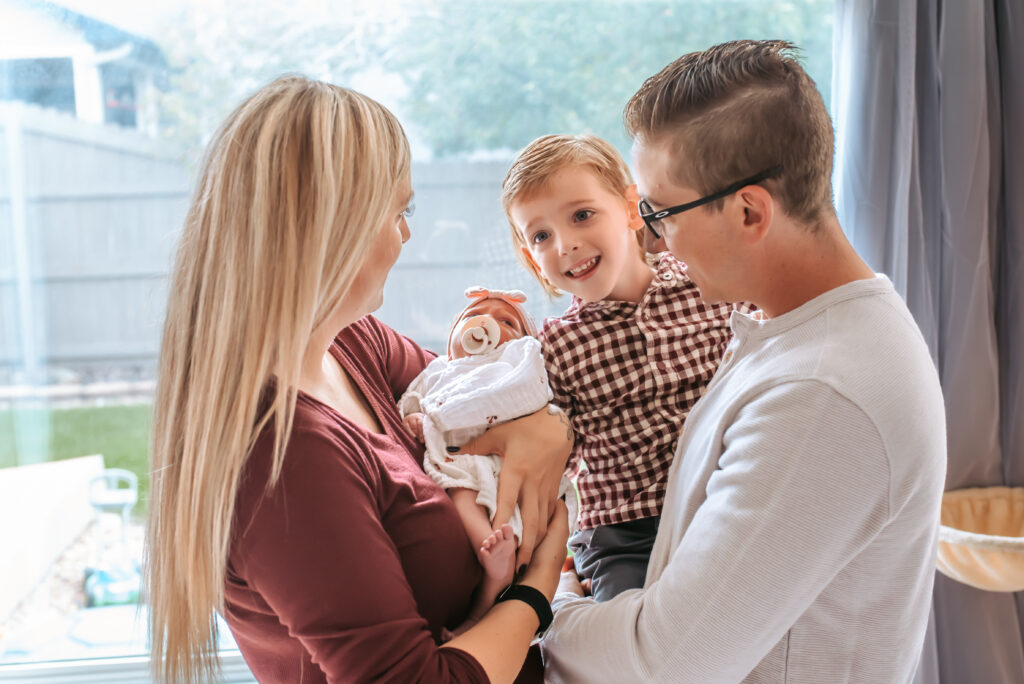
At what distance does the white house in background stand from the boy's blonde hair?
141 centimetres

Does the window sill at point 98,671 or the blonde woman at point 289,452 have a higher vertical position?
the blonde woman at point 289,452

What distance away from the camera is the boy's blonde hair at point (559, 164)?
168cm

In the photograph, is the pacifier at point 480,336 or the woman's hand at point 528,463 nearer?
the woman's hand at point 528,463

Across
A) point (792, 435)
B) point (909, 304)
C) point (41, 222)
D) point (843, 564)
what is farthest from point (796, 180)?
point (41, 222)

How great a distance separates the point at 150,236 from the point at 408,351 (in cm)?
128

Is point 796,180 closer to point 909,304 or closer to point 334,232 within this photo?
point 334,232

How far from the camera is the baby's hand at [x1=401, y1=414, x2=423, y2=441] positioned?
5.06ft

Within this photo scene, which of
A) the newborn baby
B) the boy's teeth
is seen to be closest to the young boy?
the boy's teeth

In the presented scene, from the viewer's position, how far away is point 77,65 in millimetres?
2502

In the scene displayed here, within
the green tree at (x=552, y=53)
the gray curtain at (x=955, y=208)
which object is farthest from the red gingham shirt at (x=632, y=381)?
the green tree at (x=552, y=53)

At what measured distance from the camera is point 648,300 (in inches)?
68.4

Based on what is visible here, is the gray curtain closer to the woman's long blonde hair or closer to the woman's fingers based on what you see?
the woman's fingers

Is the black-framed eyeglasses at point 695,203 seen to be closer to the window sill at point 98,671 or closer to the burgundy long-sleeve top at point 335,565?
the burgundy long-sleeve top at point 335,565

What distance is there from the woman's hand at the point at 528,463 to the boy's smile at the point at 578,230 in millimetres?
289
